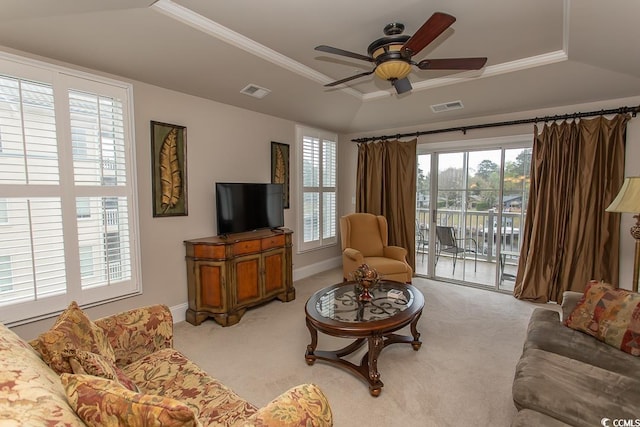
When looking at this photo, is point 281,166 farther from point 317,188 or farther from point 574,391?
point 574,391

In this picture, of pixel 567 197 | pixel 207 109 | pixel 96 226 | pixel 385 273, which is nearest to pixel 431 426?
pixel 385 273

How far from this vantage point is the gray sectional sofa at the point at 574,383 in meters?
1.37

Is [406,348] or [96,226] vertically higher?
[96,226]

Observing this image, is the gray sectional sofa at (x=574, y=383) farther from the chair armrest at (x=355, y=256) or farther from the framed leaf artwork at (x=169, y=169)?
the framed leaf artwork at (x=169, y=169)

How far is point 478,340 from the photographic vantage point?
2996 millimetres

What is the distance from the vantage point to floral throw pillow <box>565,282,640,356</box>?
1.89 metres

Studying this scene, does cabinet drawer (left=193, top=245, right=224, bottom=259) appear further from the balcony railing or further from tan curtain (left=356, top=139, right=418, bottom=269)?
the balcony railing

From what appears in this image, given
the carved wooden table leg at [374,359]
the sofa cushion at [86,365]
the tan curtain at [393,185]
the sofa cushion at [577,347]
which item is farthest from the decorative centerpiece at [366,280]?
the tan curtain at [393,185]

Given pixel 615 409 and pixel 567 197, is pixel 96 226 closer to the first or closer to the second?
pixel 615 409

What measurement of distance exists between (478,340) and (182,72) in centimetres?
394

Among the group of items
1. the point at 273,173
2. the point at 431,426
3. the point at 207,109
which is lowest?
the point at 431,426

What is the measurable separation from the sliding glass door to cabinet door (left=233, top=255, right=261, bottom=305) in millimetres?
2891

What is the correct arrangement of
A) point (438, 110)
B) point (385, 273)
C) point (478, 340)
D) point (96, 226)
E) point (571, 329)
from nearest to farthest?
point (571, 329)
point (96, 226)
point (478, 340)
point (385, 273)
point (438, 110)

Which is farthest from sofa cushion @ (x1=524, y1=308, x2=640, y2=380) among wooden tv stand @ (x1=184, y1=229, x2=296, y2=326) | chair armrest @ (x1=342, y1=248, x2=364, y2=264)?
wooden tv stand @ (x1=184, y1=229, x2=296, y2=326)
